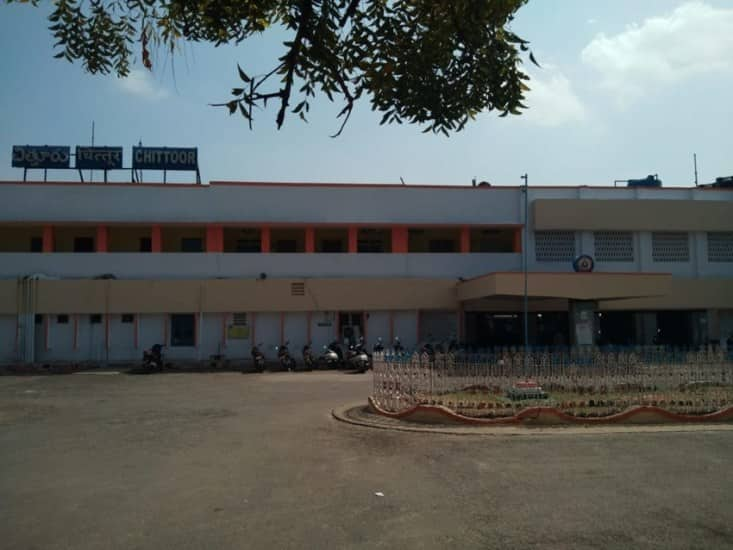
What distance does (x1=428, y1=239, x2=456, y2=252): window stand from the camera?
3059cm

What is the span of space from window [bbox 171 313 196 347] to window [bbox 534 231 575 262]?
1652cm

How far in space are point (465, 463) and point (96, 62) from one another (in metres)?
7.12

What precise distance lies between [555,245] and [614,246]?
293 cm

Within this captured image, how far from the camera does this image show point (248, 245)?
29562mm

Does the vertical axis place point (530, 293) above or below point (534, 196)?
below

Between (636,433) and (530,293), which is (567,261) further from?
(636,433)

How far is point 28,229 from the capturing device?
1143 inches

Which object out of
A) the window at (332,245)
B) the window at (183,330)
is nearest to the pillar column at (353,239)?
the window at (332,245)

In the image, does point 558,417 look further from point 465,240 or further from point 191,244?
point 191,244

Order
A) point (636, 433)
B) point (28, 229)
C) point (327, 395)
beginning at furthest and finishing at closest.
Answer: point (28, 229) → point (327, 395) → point (636, 433)

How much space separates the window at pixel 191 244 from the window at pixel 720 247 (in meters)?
24.8

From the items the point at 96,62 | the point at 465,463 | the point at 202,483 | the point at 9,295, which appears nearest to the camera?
the point at 96,62

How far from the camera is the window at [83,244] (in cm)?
2925

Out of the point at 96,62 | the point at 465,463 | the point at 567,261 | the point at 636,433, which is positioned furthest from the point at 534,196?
the point at 96,62
